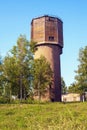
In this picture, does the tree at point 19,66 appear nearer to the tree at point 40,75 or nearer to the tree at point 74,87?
the tree at point 40,75

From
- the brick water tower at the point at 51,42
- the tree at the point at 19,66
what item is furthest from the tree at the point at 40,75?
Result: the brick water tower at the point at 51,42

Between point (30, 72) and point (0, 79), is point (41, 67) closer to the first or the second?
point (30, 72)

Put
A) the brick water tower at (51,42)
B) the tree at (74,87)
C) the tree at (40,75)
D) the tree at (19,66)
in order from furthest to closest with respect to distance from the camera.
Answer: the brick water tower at (51,42)
the tree at (74,87)
the tree at (40,75)
the tree at (19,66)

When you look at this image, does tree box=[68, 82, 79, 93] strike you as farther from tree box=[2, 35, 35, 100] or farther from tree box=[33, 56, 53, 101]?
tree box=[2, 35, 35, 100]

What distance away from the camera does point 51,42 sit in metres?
47.8

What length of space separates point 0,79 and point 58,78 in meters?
12.8

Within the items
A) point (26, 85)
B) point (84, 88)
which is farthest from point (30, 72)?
point (84, 88)

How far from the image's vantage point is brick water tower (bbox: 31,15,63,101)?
4716cm

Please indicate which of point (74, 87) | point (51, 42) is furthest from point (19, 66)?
point (51, 42)

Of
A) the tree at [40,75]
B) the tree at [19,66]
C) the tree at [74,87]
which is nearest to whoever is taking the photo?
the tree at [19,66]

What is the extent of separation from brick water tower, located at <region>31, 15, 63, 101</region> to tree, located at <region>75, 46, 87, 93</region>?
19.3 ft

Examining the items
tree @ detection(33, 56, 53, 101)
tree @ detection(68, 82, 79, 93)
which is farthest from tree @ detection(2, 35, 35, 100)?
tree @ detection(68, 82, 79, 93)

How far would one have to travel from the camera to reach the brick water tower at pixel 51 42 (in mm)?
47162

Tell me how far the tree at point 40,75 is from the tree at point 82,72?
13.8 feet
